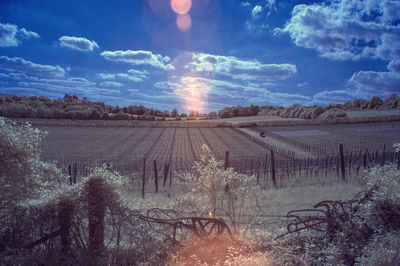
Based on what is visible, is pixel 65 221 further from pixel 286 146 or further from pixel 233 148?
pixel 286 146

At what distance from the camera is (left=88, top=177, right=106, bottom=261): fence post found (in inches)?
91.8

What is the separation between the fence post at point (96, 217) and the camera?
91.8 inches

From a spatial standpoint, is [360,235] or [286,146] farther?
[286,146]

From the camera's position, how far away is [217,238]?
7.95 feet

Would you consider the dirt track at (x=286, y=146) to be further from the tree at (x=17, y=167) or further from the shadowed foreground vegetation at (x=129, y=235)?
the tree at (x=17, y=167)

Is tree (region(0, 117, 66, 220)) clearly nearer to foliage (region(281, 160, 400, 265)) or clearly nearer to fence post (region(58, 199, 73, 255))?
fence post (region(58, 199, 73, 255))

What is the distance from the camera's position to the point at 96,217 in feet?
7.68

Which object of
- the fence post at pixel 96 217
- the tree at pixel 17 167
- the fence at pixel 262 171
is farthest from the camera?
the fence at pixel 262 171

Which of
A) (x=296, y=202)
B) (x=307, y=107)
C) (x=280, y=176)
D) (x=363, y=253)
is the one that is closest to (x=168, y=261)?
(x=363, y=253)

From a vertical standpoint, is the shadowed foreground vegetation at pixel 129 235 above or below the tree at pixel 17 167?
below

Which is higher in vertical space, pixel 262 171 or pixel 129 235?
pixel 129 235

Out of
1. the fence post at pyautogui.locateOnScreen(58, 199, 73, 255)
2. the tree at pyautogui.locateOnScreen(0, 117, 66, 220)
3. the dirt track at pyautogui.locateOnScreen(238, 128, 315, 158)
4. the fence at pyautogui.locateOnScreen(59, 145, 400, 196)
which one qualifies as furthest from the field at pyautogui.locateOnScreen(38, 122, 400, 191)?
the fence post at pyautogui.locateOnScreen(58, 199, 73, 255)

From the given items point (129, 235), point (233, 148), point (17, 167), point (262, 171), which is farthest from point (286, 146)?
point (17, 167)


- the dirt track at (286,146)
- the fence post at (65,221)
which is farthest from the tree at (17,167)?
the dirt track at (286,146)
